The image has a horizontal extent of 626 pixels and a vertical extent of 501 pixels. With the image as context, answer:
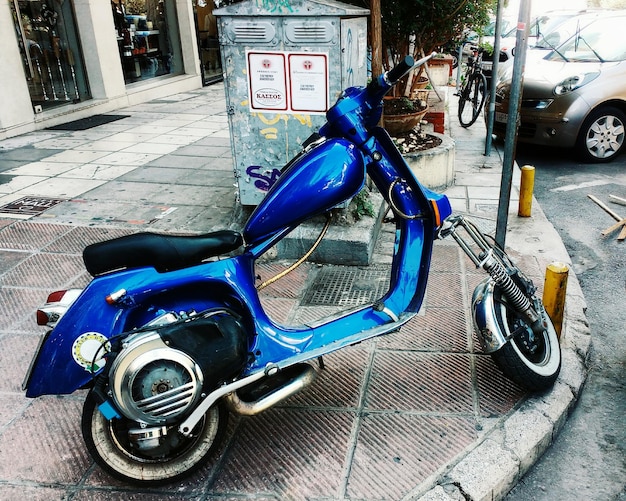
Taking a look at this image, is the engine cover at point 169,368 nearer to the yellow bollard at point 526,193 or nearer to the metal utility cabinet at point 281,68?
the metal utility cabinet at point 281,68

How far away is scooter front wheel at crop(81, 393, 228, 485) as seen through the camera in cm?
254

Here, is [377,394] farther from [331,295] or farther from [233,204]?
[233,204]

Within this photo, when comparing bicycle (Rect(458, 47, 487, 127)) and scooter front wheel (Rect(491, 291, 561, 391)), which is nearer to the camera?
scooter front wheel (Rect(491, 291, 561, 391))

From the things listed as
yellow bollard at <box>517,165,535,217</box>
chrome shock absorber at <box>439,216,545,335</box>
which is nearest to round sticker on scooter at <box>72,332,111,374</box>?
chrome shock absorber at <box>439,216,545,335</box>

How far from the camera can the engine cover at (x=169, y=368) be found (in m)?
2.33

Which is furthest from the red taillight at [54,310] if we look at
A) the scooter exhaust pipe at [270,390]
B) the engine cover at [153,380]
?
the scooter exhaust pipe at [270,390]

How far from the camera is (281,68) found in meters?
4.46

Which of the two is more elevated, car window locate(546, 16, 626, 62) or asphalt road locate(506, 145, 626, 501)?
car window locate(546, 16, 626, 62)

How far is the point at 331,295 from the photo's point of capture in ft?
14.0

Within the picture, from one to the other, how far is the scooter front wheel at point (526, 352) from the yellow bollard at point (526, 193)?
2.67 metres

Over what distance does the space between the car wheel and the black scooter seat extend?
23.0ft

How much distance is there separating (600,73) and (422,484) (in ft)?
23.4

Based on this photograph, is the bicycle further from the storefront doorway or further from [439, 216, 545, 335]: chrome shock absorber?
[439, 216, 545, 335]: chrome shock absorber

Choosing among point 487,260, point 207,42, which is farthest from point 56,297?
point 207,42
